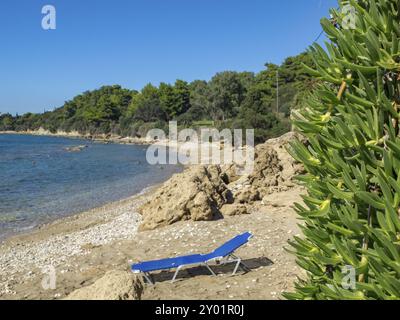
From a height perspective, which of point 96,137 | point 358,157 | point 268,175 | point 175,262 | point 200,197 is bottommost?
point 175,262

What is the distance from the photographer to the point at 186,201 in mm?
10148

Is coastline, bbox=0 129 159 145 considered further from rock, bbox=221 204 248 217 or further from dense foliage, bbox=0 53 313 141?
rock, bbox=221 204 248 217

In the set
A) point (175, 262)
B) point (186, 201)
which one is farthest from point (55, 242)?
point (175, 262)

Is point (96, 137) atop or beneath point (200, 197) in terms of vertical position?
atop

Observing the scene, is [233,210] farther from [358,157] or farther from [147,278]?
[358,157]

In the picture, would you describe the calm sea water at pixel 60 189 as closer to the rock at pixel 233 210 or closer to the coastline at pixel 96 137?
the rock at pixel 233 210

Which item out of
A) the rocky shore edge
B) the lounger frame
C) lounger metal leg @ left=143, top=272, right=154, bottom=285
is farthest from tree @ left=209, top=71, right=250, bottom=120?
lounger metal leg @ left=143, top=272, right=154, bottom=285

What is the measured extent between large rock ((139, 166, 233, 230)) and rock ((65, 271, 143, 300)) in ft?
19.7

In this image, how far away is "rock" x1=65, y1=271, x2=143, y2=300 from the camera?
12.2ft

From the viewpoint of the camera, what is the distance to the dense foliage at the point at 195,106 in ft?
150

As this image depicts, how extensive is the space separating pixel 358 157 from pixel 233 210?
897 cm

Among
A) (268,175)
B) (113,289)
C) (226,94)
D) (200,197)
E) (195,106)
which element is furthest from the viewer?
(195,106)

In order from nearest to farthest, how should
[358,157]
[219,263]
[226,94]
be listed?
[358,157], [219,263], [226,94]
